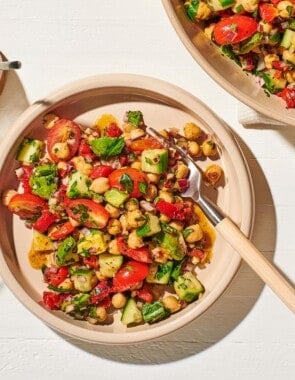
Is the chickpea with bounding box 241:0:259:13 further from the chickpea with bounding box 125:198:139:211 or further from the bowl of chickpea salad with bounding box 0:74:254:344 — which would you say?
the chickpea with bounding box 125:198:139:211

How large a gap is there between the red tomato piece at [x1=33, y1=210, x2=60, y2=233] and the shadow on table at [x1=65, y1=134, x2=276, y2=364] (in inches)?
13.1

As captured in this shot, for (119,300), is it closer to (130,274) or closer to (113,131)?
(130,274)

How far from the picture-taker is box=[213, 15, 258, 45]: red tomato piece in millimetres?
1511

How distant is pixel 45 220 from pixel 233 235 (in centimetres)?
44

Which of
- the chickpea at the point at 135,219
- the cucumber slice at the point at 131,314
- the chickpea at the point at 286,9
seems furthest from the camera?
the cucumber slice at the point at 131,314

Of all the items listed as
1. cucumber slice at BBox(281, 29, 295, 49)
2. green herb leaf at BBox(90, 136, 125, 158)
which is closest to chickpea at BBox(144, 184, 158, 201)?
green herb leaf at BBox(90, 136, 125, 158)

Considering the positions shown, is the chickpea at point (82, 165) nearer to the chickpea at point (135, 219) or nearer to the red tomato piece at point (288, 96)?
the chickpea at point (135, 219)

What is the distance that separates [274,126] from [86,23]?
0.54 metres

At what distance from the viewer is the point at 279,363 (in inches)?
72.4

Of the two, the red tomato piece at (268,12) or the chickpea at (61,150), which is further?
the chickpea at (61,150)

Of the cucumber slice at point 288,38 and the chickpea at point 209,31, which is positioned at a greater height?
the chickpea at point 209,31

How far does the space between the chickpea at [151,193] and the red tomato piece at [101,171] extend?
0.10 meters

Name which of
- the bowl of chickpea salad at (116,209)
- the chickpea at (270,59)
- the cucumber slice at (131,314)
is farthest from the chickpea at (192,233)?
the chickpea at (270,59)

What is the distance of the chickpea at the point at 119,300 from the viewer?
1.70 metres
